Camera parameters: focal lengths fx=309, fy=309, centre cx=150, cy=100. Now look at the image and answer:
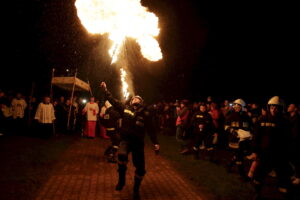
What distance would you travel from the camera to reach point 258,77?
63.0 feet

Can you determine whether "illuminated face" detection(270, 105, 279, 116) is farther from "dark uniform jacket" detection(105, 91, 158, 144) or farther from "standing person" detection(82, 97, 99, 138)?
"standing person" detection(82, 97, 99, 138)

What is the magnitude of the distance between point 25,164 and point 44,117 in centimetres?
626

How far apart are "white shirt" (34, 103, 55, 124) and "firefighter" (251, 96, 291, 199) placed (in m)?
11.3

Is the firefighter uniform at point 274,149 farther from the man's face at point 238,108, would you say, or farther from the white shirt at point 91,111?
the white shirt at point 91,111

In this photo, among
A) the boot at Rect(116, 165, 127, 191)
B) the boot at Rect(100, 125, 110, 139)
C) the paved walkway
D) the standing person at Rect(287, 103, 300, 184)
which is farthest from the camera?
the boot at Rect(100, 125, 110, 139)

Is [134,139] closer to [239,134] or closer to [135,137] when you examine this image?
[135,137]

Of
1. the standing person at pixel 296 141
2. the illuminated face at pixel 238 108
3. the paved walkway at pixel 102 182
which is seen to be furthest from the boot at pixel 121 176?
the standing person at pixel 296 141

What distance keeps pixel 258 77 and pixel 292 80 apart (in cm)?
208

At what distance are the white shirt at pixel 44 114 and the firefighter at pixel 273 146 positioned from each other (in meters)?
11.3

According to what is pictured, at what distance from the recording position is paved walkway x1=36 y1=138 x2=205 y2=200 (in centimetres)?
639

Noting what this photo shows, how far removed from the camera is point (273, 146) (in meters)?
6.01

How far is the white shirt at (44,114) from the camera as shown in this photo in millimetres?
14938

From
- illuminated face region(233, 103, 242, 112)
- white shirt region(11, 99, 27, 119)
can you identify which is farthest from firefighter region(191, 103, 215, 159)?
white shirt region(11, 99, 27, 119)

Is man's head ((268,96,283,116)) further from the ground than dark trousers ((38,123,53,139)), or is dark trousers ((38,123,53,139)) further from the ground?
man's head ((268,96,283,116))
